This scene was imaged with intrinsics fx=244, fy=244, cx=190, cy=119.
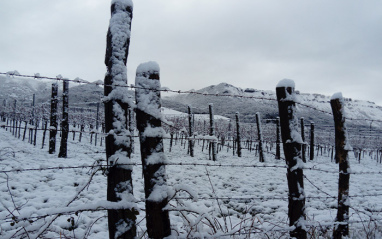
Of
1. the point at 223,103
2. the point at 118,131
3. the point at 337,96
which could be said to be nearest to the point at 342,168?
the point at 337,96

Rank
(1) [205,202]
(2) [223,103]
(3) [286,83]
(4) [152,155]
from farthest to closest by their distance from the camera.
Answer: (2) [223,103], (1) [205,202], (3) [286,83], (4) [152,155]

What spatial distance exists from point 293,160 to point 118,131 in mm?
1723

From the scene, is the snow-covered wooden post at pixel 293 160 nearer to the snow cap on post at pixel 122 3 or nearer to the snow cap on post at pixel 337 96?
the snow cap on post at pixel 337 96

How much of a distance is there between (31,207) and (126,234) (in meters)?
3.12

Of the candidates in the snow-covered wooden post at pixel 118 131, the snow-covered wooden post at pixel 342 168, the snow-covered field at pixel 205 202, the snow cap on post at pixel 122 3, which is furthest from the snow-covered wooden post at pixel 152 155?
the snow-covered wooden post at pixel 342 168

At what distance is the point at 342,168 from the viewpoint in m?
3.02

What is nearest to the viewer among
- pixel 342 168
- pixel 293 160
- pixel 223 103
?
pixel 293 160

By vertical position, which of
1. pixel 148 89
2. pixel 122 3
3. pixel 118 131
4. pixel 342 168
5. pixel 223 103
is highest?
pixel 223 103

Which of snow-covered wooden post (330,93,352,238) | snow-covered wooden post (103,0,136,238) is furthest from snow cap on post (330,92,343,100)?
snow-covered wooden post (103,0,136,238)

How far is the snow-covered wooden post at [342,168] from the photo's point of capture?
2.96m

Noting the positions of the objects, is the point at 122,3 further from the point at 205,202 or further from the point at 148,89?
the point at 205,202

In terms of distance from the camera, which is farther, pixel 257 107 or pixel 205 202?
pixel 257 107

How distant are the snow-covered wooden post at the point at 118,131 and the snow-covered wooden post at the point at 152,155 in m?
0.11

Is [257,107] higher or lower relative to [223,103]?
lower
